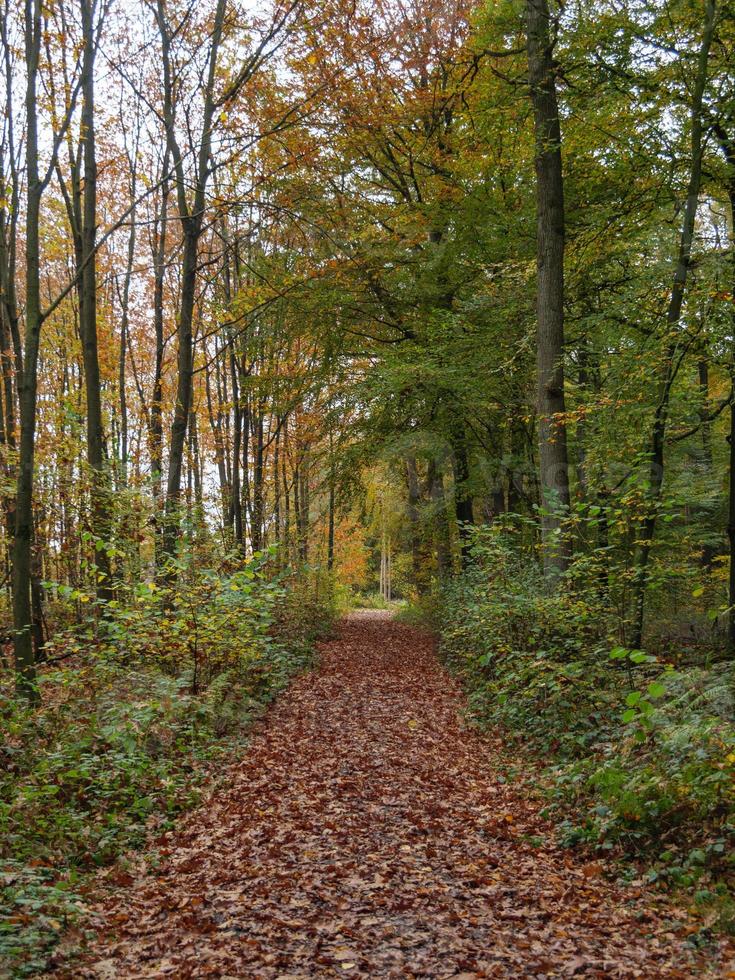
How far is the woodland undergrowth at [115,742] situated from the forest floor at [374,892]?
30 centimetres

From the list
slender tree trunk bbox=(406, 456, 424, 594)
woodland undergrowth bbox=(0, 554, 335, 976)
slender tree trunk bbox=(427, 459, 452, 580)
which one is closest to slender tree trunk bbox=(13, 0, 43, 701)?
woodland undergrowth bbox=(0, 554, 335, 976)

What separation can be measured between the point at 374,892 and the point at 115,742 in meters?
2.97

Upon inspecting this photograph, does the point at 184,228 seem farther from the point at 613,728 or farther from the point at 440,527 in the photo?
the point at 440,527

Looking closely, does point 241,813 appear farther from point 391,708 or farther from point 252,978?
point 391,708

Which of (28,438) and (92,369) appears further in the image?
(92,369)

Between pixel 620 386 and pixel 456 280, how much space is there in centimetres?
721

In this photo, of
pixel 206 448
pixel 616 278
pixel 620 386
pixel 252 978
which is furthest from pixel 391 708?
pixel 206 448

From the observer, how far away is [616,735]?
5.73 meters

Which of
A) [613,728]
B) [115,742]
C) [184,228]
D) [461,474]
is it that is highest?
[184,228]

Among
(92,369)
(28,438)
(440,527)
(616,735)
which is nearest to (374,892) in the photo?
(616,735)

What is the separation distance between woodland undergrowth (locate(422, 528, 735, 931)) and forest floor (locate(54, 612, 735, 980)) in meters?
0.29

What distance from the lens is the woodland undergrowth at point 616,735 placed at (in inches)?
168

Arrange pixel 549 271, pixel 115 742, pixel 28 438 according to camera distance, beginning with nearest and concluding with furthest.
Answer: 1. pixel 115 742
2. pixel 28 438
3. pixel 549 271

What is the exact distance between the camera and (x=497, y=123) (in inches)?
429
